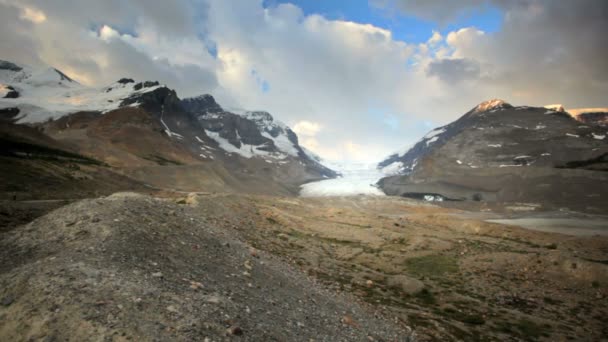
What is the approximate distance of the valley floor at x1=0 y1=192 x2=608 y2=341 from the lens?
941 cm

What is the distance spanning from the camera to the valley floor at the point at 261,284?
9406mm

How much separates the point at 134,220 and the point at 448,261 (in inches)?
1427

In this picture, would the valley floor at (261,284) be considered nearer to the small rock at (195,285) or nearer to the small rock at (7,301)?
the small rock at (7,301)

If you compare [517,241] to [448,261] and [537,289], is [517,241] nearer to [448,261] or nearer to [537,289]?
[448,261]

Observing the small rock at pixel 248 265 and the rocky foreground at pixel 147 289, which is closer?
the rocky foreground at pixel 147 289

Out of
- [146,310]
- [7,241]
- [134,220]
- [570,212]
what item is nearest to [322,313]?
[146,310]

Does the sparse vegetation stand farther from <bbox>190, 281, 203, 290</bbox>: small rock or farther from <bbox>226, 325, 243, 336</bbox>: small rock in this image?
<bbox>226, 325, 243, 336</bbox>: small rock

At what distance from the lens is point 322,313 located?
1572 centimetres

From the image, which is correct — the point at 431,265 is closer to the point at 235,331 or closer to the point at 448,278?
A: the point at 448,278

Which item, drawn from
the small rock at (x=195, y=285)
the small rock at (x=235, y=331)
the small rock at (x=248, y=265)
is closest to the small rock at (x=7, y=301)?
the small rock at (x=195, y=285)

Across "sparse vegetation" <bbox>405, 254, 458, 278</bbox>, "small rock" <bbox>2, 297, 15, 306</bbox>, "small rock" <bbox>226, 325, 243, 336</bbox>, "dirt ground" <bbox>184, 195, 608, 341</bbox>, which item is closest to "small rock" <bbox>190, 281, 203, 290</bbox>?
"small rock" <bbox>226, 325, 243, 336</bbox>

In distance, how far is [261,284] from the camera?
53.9ft

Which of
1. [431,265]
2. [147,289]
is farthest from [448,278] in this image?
[147,289]

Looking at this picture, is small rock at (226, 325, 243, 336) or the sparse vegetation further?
the sparse vegetation
